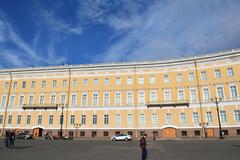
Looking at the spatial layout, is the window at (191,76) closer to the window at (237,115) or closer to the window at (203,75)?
the window at (203,75)

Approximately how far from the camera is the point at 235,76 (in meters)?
→ 42.3

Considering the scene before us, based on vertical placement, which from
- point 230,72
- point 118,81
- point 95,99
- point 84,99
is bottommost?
point 95,99

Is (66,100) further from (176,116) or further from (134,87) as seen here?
(176,116)

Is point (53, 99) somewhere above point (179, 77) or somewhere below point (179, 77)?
below

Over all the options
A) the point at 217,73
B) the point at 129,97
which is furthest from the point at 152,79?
the point at 217,73

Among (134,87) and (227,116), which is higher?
(134,87)

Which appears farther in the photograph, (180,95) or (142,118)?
(142,118)

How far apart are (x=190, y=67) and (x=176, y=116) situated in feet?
34.4

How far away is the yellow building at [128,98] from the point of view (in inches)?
1704

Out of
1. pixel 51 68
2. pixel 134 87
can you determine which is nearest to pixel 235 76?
pixel 134 87

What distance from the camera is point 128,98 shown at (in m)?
48.5

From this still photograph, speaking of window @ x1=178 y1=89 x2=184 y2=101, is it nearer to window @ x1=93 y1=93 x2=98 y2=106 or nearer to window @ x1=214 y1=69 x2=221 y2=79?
window @ x1=214 y1=69 x2=221 y2=79

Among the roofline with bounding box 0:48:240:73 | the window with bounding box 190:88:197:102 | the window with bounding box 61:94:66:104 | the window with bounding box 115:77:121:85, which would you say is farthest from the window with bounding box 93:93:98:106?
the window with bounding box 190:88:197:102

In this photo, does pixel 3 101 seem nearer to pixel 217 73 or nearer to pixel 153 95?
pixel 153 95
